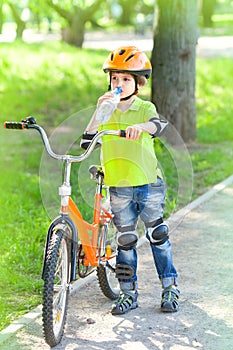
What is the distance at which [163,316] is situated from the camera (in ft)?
17.7

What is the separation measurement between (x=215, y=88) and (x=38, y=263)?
1089 centimetres

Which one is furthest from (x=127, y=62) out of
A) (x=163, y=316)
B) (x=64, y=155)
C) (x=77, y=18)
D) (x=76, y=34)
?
(x=76, y=34)

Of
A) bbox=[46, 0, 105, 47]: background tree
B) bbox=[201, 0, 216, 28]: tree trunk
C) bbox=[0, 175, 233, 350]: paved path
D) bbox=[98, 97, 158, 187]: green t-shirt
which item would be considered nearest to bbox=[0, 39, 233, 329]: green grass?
bbox=[98, 97, 158, 187]: green t-shirt

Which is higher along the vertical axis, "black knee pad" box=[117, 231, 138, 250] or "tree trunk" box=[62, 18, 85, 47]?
"black knee pad" box=[117, 231, 138, 250]

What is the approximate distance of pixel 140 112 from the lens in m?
5.07

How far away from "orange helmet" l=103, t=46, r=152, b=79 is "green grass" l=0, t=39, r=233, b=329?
377 mm

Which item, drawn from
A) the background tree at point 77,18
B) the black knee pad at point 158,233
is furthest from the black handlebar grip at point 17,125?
the background tree at point 77,18

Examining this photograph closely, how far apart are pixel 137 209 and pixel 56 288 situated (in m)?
0.74

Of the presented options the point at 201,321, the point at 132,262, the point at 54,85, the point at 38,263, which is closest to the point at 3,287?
the point at 38,263

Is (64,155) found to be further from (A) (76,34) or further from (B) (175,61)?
(A) (76,34)

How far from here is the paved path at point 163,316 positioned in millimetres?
4961

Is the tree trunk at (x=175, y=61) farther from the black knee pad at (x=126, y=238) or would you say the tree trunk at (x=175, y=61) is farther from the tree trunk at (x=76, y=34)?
the tree trunk at (x=76, y=34)

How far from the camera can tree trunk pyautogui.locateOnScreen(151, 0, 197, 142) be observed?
11.1 meters

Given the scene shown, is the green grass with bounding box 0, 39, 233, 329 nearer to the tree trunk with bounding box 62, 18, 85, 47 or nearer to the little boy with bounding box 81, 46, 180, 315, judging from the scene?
the little boy with bounding box 81, 46, 180, 315
